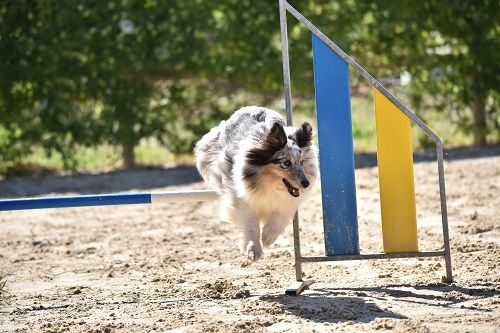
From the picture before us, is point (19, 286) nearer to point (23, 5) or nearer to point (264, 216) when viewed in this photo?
point (264, 216)

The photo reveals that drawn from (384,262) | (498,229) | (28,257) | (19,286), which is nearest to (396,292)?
(384,262)

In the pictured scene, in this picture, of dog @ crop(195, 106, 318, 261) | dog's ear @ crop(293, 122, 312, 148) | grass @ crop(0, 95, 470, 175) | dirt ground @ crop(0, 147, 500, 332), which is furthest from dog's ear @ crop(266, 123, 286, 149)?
grass @ crop(0, 95, 470, 175)

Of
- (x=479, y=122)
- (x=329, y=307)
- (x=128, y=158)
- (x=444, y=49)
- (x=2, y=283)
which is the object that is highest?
(x=444, y=49)

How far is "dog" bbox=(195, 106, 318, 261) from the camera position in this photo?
543cm

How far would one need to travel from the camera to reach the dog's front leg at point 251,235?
555cm

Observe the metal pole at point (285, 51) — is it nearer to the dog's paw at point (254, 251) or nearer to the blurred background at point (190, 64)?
the dog's paw at point (254, 251)

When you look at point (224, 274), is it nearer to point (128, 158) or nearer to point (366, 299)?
point (366, 299)

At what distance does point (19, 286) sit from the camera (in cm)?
613

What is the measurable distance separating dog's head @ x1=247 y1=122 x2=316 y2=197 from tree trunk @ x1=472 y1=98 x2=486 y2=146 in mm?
7057

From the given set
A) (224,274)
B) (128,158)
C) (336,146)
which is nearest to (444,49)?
(128,158)

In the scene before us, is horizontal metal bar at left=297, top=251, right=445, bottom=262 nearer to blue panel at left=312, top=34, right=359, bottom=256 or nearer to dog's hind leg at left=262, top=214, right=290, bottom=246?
blue panel at left=312, top=34, right=359, bottom=256

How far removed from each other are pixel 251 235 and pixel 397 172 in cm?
97

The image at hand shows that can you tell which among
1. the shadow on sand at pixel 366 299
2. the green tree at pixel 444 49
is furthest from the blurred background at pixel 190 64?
the shadow on sand at pixel 366 299

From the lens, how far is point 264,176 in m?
5.54
